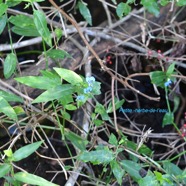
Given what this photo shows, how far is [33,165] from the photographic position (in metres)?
1.59

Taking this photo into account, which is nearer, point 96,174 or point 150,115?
point 96,174

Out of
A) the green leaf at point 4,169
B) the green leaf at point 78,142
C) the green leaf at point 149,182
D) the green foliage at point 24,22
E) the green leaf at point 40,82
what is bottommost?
the green leaf at point 149,182

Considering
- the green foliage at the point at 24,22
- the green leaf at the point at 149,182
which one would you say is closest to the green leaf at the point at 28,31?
the green foliage at the point at 24,22

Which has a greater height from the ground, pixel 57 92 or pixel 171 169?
pixel 57 92

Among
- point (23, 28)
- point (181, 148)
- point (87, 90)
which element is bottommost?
point (181, 148)

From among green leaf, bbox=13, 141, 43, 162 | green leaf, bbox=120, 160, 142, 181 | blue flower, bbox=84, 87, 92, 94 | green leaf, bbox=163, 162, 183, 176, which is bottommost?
green leaf, bbox=163, 162, 183, 176

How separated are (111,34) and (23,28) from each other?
55cm

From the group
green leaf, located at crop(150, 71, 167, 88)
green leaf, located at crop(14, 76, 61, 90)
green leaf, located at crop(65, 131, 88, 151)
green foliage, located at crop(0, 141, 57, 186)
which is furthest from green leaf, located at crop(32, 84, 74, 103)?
green leaf, located at crop(150, 71, 167, 88)

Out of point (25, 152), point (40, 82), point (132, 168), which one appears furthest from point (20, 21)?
point (132, 168)

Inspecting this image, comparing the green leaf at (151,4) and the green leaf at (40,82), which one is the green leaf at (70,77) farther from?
the green leaf at (151,4)

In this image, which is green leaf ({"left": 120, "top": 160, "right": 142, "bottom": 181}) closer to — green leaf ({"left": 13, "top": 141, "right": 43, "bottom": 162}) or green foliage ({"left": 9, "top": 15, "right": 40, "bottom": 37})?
green leaf ({"left": 13, "top": 141, "right": 43, "bottom": 162})

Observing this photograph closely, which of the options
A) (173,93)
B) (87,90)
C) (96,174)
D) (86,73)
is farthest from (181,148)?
(87,90)

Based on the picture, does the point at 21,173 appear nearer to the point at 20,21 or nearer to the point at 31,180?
the point at 31,180

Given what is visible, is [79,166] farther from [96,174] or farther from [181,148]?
[181,148]
